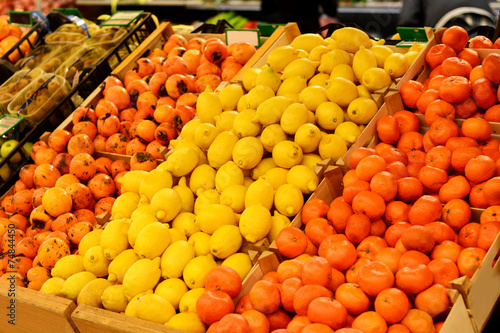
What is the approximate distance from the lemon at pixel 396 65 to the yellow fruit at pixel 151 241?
4.06 ft

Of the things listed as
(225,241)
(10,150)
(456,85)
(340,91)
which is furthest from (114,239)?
(456,85)

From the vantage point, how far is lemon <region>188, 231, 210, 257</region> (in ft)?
5.62

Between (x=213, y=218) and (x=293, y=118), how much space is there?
520 millimetres

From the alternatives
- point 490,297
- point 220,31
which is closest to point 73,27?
point 220,31

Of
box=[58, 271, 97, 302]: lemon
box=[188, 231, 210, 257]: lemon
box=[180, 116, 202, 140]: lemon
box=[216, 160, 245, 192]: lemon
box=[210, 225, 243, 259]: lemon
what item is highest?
box=[180, 116, 202, 140]: lemon

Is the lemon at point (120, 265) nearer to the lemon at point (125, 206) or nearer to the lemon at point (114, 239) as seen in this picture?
the lemon at point (114, 239)

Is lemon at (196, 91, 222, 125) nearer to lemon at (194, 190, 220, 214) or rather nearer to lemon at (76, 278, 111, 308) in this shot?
lemon at (194, 190, 220, 214)

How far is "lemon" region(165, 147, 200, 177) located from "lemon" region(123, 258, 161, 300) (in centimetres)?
42

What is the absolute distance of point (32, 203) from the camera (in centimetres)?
242

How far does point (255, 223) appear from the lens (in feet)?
5.44

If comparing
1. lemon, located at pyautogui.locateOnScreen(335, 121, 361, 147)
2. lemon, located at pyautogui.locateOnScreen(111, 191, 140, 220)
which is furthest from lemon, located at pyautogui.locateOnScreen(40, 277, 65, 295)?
lemon, located at pyautogui.locateOnScreen(335, 121, 361, 147)

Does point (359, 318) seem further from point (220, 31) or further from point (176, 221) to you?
point (220, 31)

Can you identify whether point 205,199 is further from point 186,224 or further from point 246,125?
point 246,125

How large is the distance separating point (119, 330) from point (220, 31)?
2.39 meters
